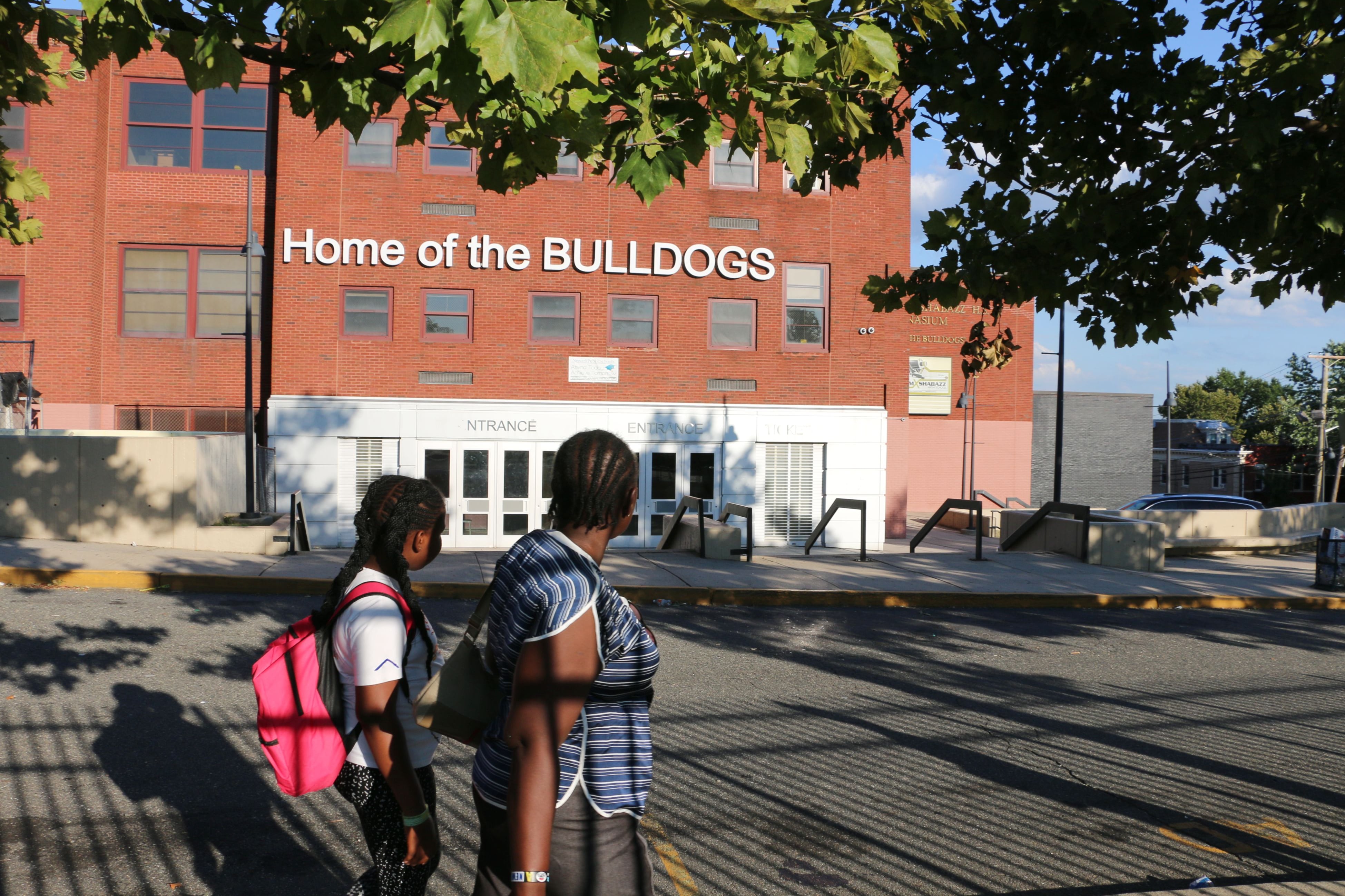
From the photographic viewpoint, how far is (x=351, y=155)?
23.0m

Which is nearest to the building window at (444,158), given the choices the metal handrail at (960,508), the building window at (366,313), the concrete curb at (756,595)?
the building window at (366,313)

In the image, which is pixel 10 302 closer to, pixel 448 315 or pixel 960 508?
pixel 448 315

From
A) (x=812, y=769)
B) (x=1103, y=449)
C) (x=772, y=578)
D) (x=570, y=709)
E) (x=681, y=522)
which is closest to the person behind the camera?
(x=570, y=709)

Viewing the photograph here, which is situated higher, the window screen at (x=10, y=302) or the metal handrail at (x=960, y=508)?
the window screen at (x=10, y=302)

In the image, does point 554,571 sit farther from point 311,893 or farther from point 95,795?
point 95,795

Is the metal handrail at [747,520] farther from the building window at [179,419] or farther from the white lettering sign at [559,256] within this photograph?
the building window at [179,419]

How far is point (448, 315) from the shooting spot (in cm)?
2330

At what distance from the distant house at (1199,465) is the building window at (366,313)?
6533 centimetres

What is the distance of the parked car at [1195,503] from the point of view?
25.9 meters

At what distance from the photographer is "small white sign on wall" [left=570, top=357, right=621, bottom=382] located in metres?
23.6

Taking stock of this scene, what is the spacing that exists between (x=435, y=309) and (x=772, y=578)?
12.5 meters

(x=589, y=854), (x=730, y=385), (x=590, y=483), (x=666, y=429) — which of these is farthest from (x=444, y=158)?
(x=589, y=854)

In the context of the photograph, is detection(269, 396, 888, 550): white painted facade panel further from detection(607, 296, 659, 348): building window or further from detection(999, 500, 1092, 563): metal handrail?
detection(999, 500, 1092, 563): metal handrail

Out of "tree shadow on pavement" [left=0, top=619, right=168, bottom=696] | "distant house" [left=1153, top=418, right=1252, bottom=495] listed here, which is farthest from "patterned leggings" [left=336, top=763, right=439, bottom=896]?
"distant house" [left=1153, top=418, right=1252, bottom=495]
